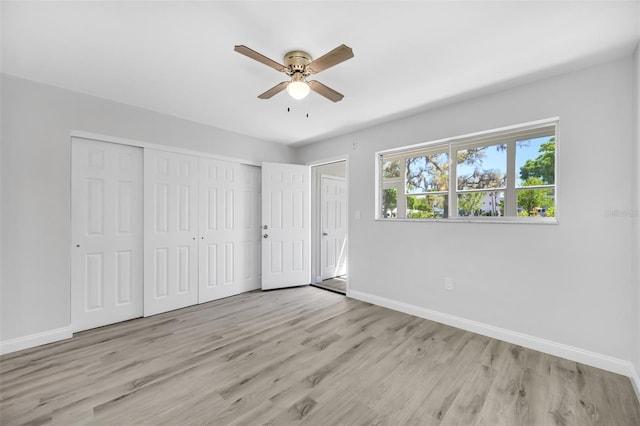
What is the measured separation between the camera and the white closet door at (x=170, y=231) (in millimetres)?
3297

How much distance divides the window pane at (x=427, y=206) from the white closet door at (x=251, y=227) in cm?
242

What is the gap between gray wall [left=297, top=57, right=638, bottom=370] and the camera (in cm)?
214

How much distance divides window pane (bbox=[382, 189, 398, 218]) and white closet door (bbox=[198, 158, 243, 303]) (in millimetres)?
2234

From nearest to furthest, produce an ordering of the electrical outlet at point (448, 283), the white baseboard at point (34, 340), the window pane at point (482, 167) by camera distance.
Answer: the white baseboard at point (34, 340), the window pane at point (482, 167), the electrical outlet at point (448, 283)

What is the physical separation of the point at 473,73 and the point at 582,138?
1086 mm

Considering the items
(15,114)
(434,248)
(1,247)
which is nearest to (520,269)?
(434,248)

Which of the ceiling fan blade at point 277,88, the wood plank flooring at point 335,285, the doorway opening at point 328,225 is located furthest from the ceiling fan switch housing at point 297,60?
the wood plank flooring at point 335,285

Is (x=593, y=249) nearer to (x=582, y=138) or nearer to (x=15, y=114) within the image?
(x=582, y=138)

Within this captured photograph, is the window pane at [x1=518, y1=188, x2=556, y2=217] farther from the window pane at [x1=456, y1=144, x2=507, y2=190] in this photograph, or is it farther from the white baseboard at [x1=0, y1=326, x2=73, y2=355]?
the white baseboard at [x1=0, y1=326, x2=73, y2=355]

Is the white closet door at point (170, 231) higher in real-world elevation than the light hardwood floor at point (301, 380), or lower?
higher

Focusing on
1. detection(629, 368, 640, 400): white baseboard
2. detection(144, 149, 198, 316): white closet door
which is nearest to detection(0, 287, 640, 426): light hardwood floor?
detection(629, 368, 640, 400): white baseboard

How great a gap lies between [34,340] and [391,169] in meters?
4.34

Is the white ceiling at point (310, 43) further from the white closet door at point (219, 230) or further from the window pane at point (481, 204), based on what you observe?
the white closet door at point (219, 230)

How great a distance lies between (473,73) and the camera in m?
2.38
